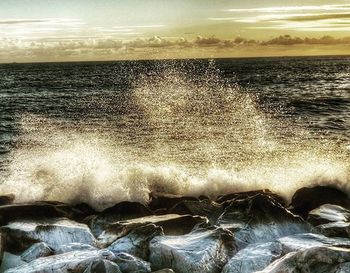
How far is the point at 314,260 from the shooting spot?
7.25 m

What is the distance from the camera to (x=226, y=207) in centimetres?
1130

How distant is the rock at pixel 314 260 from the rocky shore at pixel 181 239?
0.01 metres

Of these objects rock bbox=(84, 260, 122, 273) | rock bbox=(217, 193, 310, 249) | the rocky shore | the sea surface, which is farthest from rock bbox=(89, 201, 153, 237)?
rock bbox=(84, 260, 122, 273)

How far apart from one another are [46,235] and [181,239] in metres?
2.57

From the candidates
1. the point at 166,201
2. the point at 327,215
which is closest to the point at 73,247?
the point at 166,201

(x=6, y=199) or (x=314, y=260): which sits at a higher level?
(x=314, y=260)

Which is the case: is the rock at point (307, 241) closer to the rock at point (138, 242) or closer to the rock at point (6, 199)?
the rock at point (138, 242)

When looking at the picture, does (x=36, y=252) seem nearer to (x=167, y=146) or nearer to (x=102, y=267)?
(x=102, y=267)

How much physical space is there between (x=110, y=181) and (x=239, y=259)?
7.13 meters

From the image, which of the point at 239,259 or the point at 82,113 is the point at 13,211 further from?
the point at 82,113

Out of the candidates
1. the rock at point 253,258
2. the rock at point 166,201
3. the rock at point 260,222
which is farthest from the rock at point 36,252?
the rock at point 166,201

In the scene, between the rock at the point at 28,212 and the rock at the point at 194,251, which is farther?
the rock at the point at 28,212

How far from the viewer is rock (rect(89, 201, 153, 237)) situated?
36.3ft

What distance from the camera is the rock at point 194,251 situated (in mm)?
8195
